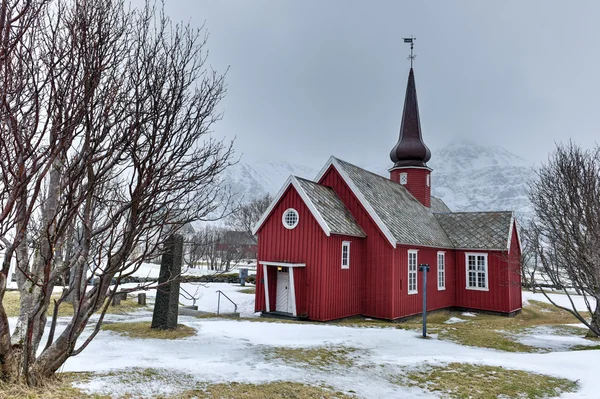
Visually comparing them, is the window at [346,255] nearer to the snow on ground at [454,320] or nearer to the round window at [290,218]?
the round window at [290,218]

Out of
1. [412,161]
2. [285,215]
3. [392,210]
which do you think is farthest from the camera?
[412,161]

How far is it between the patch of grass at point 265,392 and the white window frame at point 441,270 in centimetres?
1654

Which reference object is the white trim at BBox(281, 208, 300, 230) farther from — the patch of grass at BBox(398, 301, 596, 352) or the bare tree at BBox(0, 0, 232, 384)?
the bare tree at BBox(0, 0, 232, 384)

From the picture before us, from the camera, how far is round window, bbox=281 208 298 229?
16922 millimetres

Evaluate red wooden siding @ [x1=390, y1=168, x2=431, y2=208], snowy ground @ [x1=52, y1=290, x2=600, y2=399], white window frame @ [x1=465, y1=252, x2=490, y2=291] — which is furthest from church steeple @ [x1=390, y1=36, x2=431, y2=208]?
snowy ground @ [x1=52, y1=290, x2=600, y2=399]

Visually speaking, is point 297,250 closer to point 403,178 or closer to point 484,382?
point 484,382

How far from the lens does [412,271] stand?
1872 cm

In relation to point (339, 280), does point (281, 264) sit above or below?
above

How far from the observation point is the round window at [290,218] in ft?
55.5

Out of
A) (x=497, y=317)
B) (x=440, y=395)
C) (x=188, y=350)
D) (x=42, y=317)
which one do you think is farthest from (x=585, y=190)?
(x=42, y=317)

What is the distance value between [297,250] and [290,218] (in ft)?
4.81

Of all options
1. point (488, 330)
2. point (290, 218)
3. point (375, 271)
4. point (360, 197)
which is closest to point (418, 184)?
point (360, 197)

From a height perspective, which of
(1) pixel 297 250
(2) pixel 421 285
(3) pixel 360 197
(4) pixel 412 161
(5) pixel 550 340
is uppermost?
(4) pixel 412 161

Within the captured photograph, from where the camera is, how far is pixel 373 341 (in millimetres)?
11156
